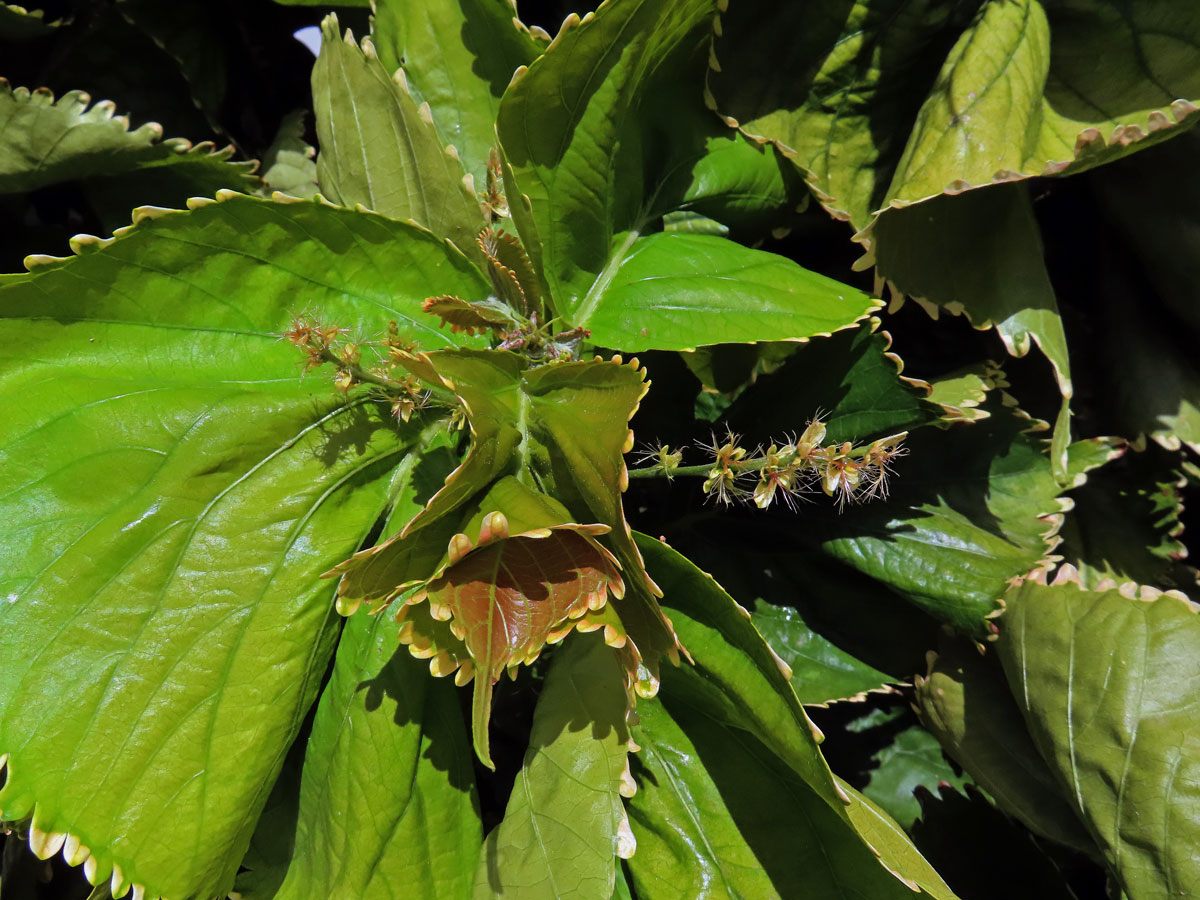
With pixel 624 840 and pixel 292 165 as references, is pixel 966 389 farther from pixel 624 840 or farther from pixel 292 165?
pixel 292 165

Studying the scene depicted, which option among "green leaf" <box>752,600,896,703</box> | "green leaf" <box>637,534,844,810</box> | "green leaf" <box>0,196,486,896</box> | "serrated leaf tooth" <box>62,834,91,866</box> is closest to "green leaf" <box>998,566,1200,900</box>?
"green leaf" <box>752,600,896,703</box>

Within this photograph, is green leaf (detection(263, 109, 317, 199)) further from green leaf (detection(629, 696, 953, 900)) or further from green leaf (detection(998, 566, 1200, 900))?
green leaf (detection(998, 566, 1200, 900))

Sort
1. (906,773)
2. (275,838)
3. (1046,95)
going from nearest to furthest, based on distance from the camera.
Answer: (1046,95) → (275,838) → (906,773)

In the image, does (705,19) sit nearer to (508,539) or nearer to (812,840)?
(508,539)

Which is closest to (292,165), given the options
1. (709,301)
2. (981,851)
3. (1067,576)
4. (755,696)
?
(709,301)

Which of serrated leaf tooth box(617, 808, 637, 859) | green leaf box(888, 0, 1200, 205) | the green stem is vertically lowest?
serrated leaf tooth box(617, 808, 637, 859)

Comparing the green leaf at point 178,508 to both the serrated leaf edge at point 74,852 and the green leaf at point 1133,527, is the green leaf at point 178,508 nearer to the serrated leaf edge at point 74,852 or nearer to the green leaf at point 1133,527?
the serrated leaf edge at point 74,852

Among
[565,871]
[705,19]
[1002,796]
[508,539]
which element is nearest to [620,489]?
[508,539]
